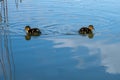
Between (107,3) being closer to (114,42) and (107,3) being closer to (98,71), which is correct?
(114,42)

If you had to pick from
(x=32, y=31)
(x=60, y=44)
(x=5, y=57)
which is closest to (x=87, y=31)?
(x=60, y=44)

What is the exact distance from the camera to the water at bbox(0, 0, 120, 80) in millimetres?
5531

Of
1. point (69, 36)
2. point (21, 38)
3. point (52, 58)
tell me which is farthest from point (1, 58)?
point (69, 36)

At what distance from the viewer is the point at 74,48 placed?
686 cm

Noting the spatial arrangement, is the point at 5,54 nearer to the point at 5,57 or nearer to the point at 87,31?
the point at 5,57

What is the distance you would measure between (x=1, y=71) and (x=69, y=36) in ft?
8.46

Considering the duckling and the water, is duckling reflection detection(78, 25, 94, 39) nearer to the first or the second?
the water

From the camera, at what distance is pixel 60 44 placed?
23.1ft

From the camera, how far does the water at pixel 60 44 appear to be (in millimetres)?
5531

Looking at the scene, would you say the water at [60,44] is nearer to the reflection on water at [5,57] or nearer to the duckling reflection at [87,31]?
the reflection on water at [5,57]

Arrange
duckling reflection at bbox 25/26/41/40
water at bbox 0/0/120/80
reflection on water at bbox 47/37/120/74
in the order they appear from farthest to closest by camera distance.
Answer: duckling reflection at bbox 25/26/41/40, reflection on water at bbox 47/37/120/74, water at bbox 0/0/120/80

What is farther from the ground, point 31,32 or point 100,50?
point 31,32

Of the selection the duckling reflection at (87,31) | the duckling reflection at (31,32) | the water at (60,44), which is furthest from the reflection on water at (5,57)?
the duckling reflection at (87,31)

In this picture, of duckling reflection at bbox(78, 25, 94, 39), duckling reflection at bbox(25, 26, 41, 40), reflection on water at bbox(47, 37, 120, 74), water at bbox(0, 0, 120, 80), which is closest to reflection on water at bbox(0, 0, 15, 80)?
water at bbox(0, 0, 120, 80)
